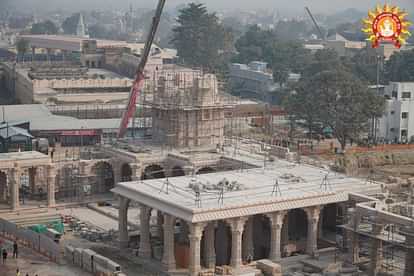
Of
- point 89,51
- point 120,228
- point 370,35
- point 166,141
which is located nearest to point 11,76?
A: point 89,51

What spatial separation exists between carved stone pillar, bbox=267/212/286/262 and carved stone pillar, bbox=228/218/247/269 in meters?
1.14

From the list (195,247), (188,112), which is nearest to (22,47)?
(188,112)

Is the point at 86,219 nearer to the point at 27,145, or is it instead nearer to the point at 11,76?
the point at 27,145

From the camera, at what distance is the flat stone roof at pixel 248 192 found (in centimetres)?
2778

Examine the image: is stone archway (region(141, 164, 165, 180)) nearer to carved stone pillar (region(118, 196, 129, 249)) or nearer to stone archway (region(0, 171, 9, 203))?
stone archway (region(0, 171, 9, 203))

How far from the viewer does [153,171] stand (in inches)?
1505

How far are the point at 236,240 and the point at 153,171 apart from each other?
10.7 m

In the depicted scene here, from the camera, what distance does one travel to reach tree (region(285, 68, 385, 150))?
48.5 metres

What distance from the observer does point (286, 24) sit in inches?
6004

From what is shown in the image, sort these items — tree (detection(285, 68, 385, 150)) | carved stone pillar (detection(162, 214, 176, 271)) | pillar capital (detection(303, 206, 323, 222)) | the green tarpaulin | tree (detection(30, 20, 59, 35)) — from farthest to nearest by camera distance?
tree (detection(30, 20, 59, 35)), tree (detection(285, 68, 385, 150)), the green tarpaulin, pillar capital (detection(303, 206, 323, 222)), carved stone pillar (detection(162, 214, 176, 271))

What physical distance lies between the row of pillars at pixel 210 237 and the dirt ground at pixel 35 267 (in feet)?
8.80

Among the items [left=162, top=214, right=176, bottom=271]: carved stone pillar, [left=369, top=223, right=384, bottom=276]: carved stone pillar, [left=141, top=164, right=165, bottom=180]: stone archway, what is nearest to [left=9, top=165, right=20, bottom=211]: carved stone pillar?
[left=141, top=164, right=165, bottom=180]: stone archway

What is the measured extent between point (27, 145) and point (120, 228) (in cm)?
1376

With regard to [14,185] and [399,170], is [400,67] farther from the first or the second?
[14,185]
